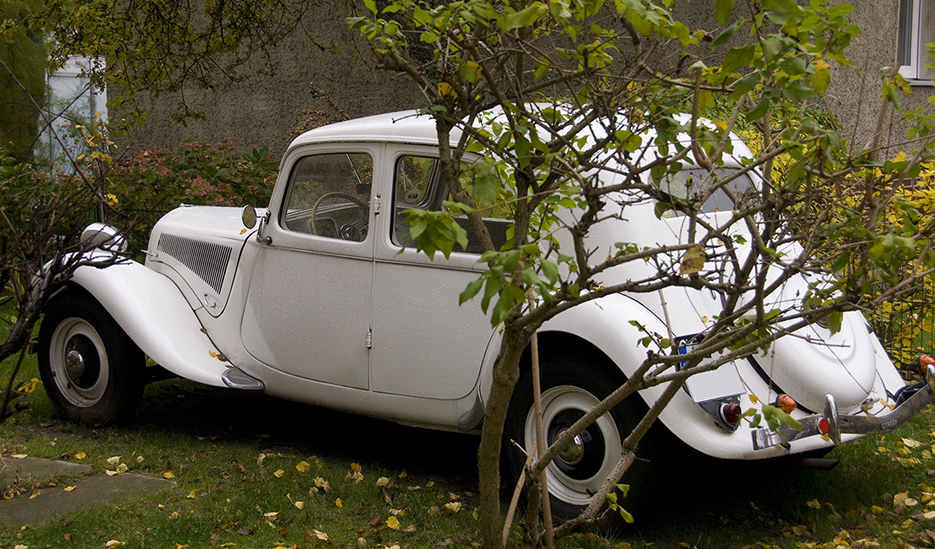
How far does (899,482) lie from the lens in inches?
171

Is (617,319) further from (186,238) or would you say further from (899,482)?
(186,238)

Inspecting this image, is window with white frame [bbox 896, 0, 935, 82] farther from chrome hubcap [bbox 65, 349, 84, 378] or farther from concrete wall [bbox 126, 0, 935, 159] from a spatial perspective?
chrome hubcap [bbox 65, 349, 84, 378]

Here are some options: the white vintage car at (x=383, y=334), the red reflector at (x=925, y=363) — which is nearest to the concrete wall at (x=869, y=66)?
the white vintage car at (x=383, y=334)

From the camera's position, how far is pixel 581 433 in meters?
3.74

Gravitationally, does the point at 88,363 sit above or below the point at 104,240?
below

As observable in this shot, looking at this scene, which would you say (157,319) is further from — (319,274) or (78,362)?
(319,274)

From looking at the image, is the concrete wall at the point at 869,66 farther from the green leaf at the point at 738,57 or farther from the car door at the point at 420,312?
the green leaf at the point at 738,57

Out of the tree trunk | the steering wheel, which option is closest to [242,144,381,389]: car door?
the steering wheel

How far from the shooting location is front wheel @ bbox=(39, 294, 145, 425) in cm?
490

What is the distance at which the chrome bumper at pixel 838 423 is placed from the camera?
325cm

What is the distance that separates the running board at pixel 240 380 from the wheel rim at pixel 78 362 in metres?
0.81

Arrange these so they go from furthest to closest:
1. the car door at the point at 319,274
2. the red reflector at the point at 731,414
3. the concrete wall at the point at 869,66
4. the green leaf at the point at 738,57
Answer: the concrete wall at the point at 869,66
the car door at the point at 319,274
the red reflector at the point at 731,414
the green leaf at the point at 738,57

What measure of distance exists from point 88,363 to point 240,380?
3.48 ft

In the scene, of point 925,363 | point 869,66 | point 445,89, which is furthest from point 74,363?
point 869,66
